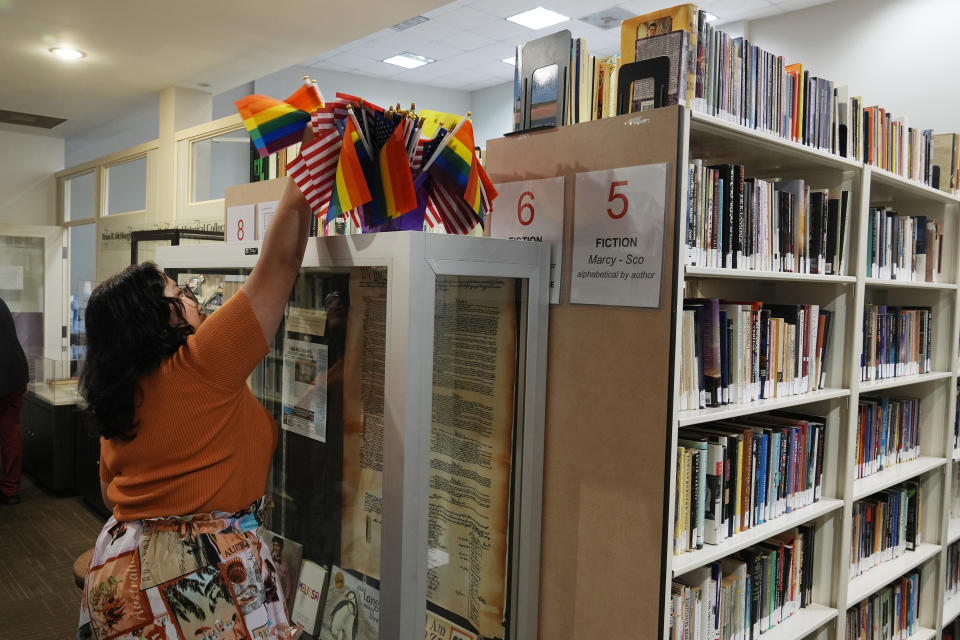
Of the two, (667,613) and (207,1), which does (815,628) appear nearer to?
(667,613)

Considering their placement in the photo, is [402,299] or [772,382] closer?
[402,299]

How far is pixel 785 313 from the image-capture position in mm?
2209

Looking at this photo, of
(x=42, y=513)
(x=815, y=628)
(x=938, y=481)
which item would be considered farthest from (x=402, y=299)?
(x=42, y=513)

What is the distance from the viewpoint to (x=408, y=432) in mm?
1496

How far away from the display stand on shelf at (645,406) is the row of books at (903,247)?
19 centimetres

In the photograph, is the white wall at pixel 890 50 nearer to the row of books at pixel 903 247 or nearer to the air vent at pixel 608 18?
the air vent at pixel 608 18

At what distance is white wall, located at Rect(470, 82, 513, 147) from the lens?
8.34 meters

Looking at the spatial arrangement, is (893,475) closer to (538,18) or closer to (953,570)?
(953,570)

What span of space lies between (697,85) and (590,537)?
115 cm

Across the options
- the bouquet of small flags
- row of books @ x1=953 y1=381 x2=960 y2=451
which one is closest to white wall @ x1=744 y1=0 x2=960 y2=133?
row of books @ x1=953 y1=381 x2=960 y2=451

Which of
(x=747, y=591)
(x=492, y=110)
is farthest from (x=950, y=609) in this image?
(x=492, y=110)

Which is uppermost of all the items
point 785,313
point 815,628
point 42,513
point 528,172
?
point 528,172

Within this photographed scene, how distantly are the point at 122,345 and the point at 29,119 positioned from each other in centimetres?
701

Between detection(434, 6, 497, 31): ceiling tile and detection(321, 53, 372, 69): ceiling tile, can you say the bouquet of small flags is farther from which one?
detection(321, 53, 372, 69): ceiling tile
